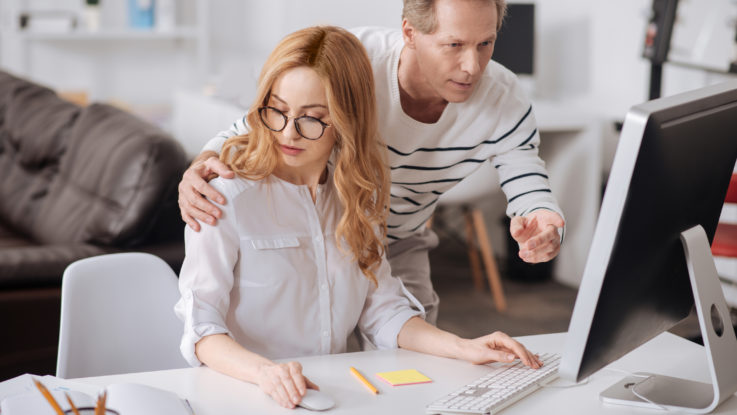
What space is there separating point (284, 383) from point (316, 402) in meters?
0.06

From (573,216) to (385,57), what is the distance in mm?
2435

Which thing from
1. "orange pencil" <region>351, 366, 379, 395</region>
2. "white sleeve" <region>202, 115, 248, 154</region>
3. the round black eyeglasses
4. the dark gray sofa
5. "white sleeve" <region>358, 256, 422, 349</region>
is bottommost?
the dark gray sofa

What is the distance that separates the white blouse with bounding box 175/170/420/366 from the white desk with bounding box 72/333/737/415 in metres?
0.12

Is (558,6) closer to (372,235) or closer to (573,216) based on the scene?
(573,216)

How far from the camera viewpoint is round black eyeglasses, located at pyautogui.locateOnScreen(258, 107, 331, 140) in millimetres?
1426

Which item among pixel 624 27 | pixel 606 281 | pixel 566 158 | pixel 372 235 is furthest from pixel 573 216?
pixel 606 281

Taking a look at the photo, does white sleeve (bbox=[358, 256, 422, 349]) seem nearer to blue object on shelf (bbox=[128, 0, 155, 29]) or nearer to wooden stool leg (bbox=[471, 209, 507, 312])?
wooden stool leg (bbox=[471, 209, 507, 312])

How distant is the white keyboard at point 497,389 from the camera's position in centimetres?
119

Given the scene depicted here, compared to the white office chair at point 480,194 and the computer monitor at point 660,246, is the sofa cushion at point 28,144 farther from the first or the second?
the computer monitor at point 660,246

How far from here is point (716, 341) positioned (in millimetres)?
1223

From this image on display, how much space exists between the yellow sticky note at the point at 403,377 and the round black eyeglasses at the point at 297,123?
405 millimetres

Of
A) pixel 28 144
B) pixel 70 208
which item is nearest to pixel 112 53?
pixel 28 144

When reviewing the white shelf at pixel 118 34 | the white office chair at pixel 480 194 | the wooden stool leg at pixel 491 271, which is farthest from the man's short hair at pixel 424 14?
the white shelf at pixel 118 34

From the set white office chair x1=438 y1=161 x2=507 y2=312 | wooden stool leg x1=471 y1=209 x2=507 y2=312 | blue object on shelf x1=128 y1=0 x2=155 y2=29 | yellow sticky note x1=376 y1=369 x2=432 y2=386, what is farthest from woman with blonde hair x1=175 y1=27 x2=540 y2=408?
blue object on shelf x1=128 y1=0 x2=155 y2=29
